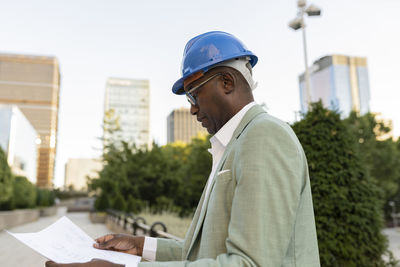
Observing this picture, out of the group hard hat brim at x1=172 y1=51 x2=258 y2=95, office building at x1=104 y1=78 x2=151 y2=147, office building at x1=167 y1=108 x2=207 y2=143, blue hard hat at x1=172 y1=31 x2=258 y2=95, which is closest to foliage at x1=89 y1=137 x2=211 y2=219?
office building at x1=167 y1=108 x2=207 y2=143

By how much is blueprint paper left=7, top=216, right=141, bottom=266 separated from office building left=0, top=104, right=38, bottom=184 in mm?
41721

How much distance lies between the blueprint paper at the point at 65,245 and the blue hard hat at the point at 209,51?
0.80 m

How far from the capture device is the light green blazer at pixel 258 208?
1.09 meters

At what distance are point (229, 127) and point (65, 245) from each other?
2.70ft

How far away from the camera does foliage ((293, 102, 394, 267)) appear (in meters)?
4.98

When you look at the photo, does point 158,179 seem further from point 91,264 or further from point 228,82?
point 91,264

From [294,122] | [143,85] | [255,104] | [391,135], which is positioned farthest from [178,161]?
[143,85]

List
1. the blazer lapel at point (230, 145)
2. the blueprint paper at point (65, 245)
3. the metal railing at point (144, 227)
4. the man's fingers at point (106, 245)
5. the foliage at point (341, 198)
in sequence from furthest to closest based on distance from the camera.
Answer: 1. the metal railing at point (144, 227)
2. the foliage at point (341, 198)
3. the man's fingers at point (106, 245)
4. the blazer lapel at point (230, 145)
5. the blueprint paper at point (65, 245)

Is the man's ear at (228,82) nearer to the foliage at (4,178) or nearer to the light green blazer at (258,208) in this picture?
the light green blazer at (258,208)

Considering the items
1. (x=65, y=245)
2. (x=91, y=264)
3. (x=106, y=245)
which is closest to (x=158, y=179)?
(x=106, y=245)

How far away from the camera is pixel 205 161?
20047 mm

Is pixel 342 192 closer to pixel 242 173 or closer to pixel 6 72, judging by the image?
pixel 242 173

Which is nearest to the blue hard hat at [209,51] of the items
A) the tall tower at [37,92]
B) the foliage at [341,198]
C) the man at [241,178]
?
the man at [241,178]

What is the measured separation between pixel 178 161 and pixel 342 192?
1839cm
